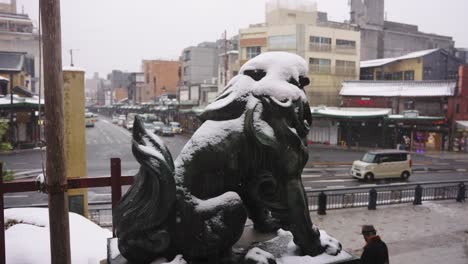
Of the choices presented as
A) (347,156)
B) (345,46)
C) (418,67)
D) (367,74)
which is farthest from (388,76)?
(347,156)

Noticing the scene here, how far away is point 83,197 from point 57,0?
5851 mm

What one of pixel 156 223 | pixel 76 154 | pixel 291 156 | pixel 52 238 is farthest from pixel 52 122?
pixel 76 154

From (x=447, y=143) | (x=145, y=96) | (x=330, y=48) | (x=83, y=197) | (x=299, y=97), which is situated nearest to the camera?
(x=299, y=97)

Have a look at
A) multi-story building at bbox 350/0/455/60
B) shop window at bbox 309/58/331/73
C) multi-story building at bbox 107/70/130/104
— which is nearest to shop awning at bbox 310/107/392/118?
shop window at bbox 309/58/331/73

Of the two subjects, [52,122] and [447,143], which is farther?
[447,143]

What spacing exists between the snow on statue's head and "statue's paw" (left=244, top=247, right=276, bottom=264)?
1527 millimetres

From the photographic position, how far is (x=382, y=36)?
50719 mm

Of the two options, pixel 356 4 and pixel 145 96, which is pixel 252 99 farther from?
pixel 145 96

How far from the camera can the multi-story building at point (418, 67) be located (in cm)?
3788

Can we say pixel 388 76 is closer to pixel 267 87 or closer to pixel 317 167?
pixel 317 167

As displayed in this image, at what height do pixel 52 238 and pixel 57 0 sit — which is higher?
pixel 57 0

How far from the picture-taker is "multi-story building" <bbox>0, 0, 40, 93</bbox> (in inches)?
2141

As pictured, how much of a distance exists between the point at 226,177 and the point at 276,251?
1.07 metres

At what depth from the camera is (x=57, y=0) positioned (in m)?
4.04
